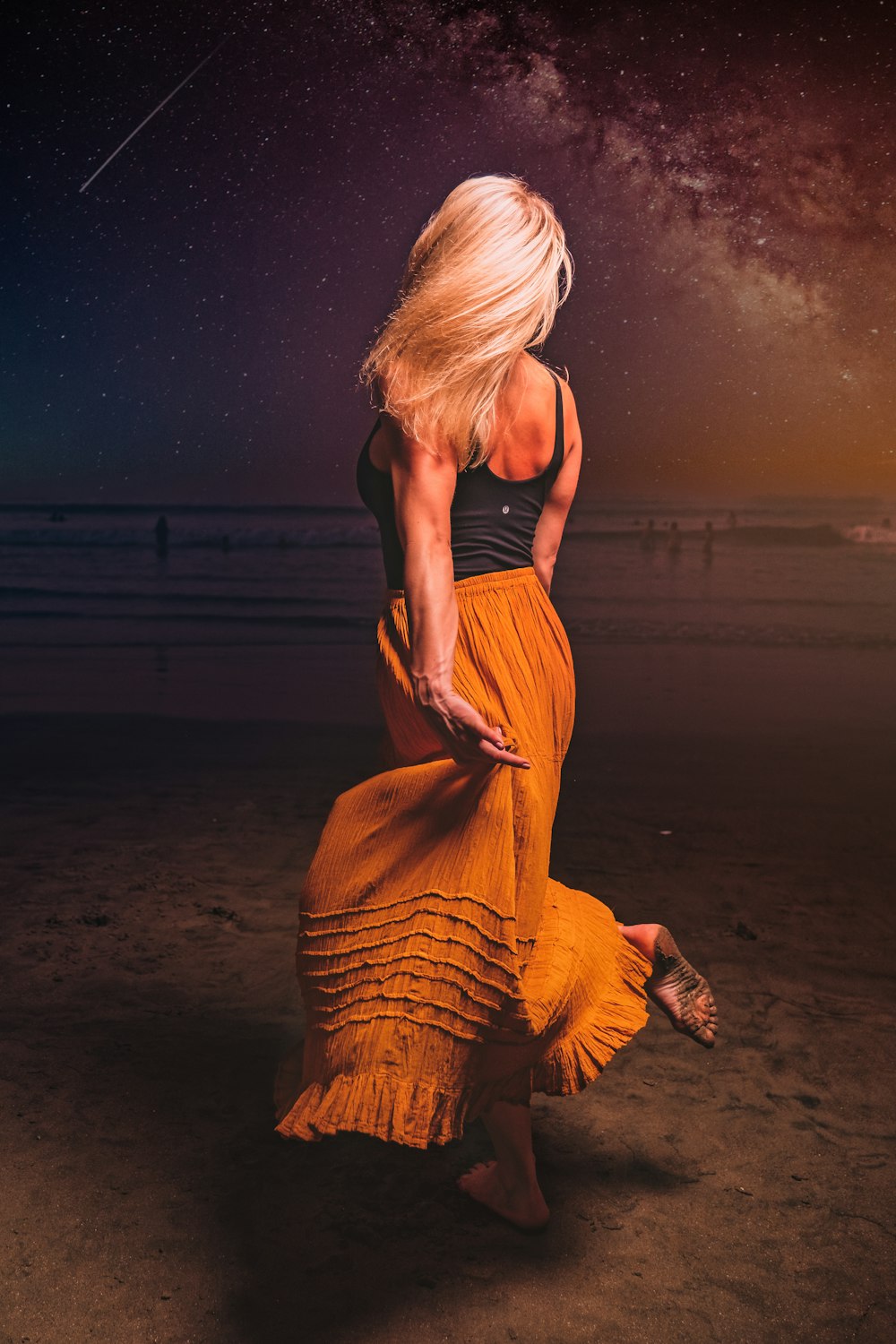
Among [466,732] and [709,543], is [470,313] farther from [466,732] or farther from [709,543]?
[709,543]

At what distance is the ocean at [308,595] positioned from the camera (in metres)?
10.6

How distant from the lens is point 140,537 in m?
29.6

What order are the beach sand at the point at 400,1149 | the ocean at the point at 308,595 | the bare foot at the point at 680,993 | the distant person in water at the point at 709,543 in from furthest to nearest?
1. the distant person in water at the point at 709,543
2. the ocean at the point at 308,595
3. the bare foot at the point at 680,993
4. the beach sand at the point at 400,1149

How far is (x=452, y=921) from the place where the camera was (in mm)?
1954

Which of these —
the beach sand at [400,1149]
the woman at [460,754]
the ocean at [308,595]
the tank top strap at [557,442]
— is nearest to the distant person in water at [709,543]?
the ocean at [308,595]

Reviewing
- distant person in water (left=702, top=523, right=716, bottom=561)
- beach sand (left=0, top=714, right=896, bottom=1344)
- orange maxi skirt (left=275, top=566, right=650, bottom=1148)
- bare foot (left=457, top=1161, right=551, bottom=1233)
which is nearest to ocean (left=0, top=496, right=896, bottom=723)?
distant person in water (left=702, top=523, right=716, bottom=561)

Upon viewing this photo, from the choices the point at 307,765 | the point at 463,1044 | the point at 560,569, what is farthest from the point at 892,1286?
the point at 560,569

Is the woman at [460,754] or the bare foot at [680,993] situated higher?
the woman at [460,754]

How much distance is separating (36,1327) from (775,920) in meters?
2.89

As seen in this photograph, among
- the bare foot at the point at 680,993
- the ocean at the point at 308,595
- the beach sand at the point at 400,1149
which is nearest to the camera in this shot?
the beach sand at the point at 400,1149

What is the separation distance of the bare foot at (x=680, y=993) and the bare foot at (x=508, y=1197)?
0.44 metres

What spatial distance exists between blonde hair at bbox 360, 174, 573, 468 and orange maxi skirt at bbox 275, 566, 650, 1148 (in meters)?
0.31

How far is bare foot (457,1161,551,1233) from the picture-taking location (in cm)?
223

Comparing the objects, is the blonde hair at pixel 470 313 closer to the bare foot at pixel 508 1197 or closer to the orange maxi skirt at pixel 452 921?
the orange maxi skirt at pixel 452 921
